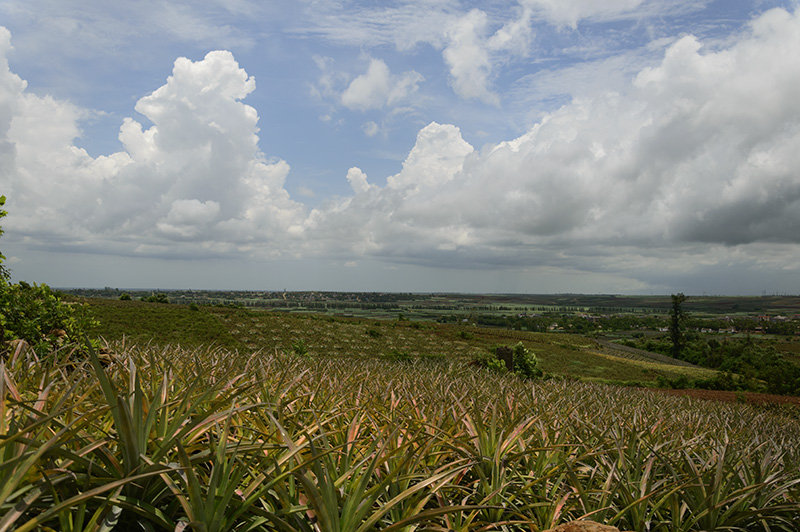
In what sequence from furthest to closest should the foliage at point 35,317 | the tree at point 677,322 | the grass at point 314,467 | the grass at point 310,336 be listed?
the tree at point 677,322, the grass at point 310,336, the foliage at point 35,317, the grass at point 314,467

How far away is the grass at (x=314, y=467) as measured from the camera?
1947 millimetres

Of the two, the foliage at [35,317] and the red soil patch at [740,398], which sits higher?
the foliage at [35,317]

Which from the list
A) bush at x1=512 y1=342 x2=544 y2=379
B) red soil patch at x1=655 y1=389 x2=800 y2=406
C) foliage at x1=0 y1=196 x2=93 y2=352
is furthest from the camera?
red soil patch at x1=655 y1=389 x2=800 y2=406

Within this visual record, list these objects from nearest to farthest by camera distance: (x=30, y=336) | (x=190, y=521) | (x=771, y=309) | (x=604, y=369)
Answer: (x=190, y=521) → (x=30, y=336) → (x=604, y=369) → (x=771, y=309)

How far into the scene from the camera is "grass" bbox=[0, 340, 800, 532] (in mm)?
1947

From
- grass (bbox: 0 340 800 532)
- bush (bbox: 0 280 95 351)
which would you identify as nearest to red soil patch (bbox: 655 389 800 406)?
grass (bbox: 0 340 800 532)

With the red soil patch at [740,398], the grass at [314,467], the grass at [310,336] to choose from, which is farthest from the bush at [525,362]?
the grass at [314,467]

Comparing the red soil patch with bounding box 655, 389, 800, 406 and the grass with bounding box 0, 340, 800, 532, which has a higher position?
the grass with bounding box 0, 340, 800, 532

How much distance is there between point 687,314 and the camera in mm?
66125

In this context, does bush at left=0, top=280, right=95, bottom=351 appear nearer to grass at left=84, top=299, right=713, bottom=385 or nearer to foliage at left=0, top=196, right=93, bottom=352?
foliage at left=0, top=196, right=93, bottom=352

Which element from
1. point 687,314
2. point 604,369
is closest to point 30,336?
point 604,369

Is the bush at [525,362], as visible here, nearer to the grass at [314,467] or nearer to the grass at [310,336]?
the grass at [310,336]

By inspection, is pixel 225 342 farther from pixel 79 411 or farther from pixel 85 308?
pixel 79 411

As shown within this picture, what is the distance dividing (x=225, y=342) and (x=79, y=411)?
21354mm
